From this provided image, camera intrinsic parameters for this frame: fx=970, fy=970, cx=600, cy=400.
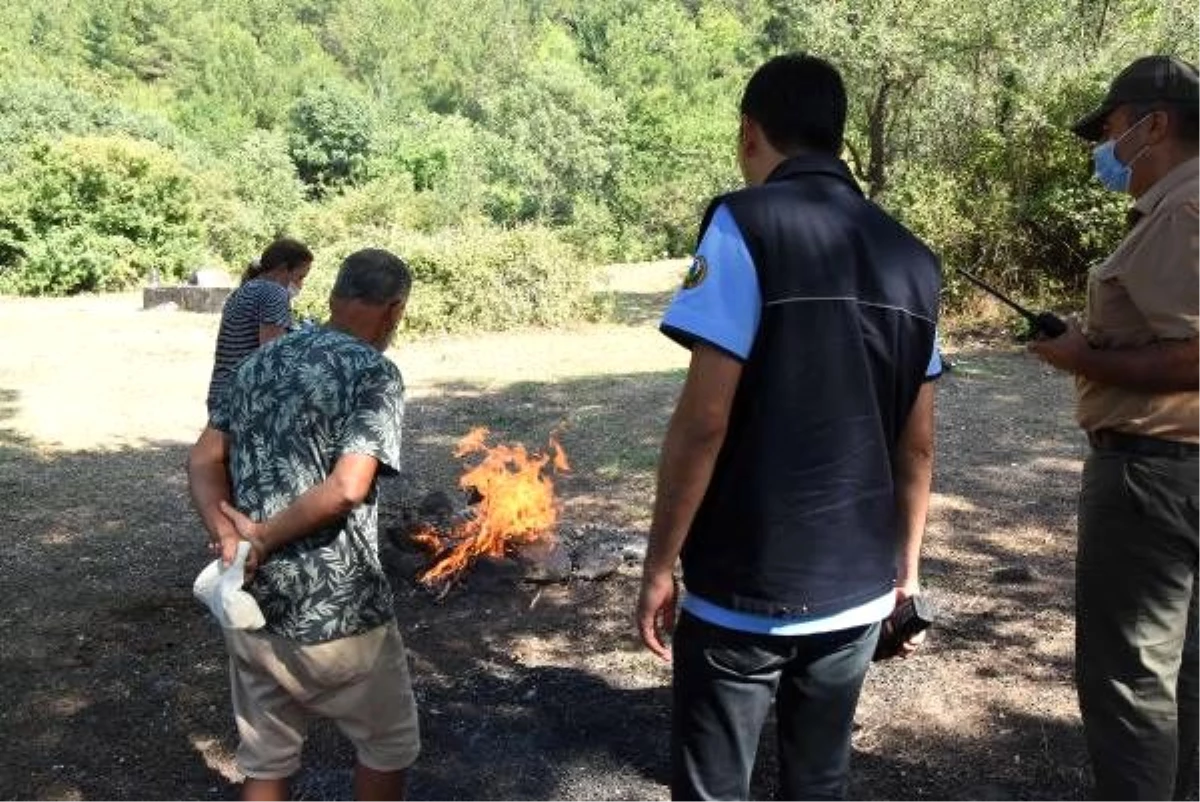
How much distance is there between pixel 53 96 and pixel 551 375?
27.3 metres

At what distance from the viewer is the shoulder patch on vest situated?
5.92ft

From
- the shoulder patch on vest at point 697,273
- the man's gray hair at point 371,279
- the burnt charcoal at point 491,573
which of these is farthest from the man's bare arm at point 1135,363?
the burnt charcoal at point 491,573

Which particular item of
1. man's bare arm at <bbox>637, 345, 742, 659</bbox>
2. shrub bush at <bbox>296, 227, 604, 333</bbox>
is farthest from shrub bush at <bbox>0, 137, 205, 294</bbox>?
man's bare arm at <bbox>637, 345, 742, 659</bbox>

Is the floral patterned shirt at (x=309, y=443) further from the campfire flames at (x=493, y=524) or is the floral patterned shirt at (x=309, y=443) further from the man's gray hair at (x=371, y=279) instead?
the campfire flames at (x=493, y=524)

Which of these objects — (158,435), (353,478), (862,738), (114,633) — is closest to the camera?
(353,478)

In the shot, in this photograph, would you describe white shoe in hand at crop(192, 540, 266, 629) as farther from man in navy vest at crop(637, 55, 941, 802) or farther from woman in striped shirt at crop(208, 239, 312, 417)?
woman in striped shirt at crop(208, 239, 312, 417)

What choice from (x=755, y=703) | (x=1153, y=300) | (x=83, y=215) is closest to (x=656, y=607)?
(x=755, y=703)

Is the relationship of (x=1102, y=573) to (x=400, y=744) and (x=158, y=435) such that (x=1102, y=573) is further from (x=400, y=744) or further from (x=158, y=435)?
(x=158, y=435)

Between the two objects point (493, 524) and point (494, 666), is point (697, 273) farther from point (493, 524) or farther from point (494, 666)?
point (493, 524)

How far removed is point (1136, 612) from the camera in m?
2.38

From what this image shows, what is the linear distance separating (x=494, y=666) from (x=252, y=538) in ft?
6.58

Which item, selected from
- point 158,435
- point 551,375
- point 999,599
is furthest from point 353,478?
point 551,375

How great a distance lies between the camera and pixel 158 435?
29.0ft

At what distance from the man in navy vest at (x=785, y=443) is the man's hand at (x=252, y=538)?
94 cm
